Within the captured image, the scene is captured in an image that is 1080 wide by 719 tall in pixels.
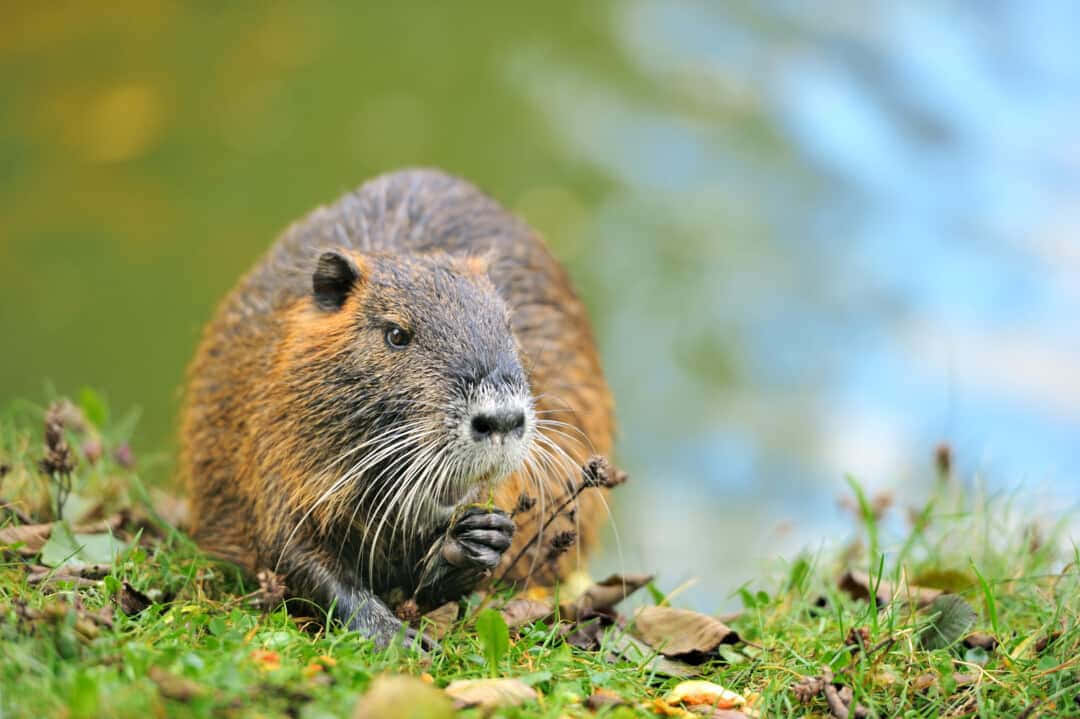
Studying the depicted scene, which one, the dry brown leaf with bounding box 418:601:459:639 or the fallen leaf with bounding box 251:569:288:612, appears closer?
the fallen leaf with bounding box 251:569:288:612

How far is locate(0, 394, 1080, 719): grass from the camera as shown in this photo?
2625mm

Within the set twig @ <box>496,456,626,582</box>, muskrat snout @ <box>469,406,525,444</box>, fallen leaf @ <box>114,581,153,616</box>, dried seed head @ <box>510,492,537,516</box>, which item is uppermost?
muskrat snout @ <box>469,406,525,444</box>

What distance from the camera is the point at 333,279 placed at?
3.77 meters

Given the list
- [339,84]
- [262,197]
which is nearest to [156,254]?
[262,197]

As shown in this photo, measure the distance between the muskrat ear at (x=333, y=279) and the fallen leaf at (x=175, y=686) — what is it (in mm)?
1415

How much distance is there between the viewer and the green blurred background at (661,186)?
8.16 m

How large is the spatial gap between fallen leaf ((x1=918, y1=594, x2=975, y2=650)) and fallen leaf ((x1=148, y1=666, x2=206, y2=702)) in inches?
74.8

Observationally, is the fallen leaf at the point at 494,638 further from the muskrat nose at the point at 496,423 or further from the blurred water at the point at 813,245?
the blurred water at the point at 813,245

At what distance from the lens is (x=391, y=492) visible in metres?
3.51

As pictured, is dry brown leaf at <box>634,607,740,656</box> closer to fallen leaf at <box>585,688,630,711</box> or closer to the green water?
fallen leaf at <box>585,688,630,711</box>

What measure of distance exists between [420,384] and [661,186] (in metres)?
6.43

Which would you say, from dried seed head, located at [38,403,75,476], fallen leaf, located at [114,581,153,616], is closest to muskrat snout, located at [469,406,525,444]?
fallen leaf, located at [114,581,153,616]

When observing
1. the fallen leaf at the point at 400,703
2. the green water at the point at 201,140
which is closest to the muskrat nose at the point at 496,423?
the fallen leaf at the point at 400,703

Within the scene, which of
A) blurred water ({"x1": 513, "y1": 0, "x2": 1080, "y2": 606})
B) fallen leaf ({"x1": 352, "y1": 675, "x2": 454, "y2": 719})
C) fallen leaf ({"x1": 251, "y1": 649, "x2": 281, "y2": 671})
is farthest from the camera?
blurred water ({"x1": 513, "y1": 0, "x2": 1080, "y2": 606})
